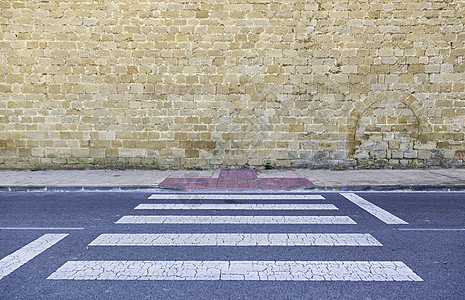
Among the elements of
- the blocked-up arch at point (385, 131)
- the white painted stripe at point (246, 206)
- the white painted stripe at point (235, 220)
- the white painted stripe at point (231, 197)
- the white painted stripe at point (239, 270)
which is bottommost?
the white painted stripe at point (239, 270)

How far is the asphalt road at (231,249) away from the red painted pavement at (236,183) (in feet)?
3.94

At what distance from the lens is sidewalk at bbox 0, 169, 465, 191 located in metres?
8.17

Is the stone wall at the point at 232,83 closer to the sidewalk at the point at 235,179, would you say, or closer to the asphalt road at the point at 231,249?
the sidewalk at the point at 235,179

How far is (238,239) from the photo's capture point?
4.58 m

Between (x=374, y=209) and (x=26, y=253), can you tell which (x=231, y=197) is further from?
(x=26, y=253)

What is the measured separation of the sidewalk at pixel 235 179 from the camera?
8172mm

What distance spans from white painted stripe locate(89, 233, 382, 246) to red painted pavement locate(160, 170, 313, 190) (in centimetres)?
340

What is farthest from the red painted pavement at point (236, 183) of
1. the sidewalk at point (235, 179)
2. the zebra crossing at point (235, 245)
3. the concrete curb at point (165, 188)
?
the zebra crossing at point (235, 245)

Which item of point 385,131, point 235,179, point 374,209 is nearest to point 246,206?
point 374,209

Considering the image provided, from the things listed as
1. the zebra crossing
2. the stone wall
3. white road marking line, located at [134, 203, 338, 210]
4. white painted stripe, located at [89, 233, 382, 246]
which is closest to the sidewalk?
the stone wall

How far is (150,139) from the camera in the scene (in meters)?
10.8

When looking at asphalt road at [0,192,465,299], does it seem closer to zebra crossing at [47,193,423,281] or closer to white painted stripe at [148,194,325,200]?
zebra crossing at [47,193,423,281]

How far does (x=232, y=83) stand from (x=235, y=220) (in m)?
6.23

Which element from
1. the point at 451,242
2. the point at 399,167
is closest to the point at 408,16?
the point at 399,167
